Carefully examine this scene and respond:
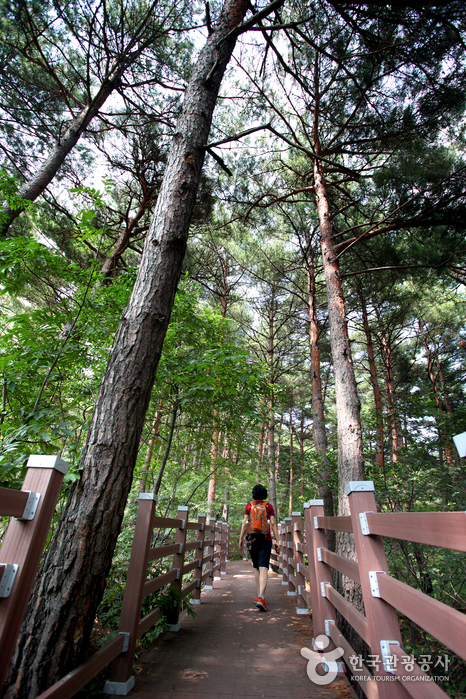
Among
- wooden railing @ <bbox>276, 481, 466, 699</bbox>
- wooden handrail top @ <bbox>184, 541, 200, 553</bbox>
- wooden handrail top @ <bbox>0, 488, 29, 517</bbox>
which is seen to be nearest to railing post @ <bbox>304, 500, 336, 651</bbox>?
wooden railing @ <bbox>276, 481, 466, 699</bbox>

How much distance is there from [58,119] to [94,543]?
25.4 feet

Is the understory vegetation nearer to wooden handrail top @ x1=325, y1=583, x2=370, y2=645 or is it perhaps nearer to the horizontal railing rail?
the horizontal railing rail

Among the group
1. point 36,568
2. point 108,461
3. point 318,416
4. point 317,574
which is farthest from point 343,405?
point 36,568

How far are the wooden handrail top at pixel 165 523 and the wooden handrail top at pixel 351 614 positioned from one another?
1.29m

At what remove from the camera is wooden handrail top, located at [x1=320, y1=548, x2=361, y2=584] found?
1.81 meters

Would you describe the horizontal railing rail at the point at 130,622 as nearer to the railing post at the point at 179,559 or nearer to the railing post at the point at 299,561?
the railing post at the point at 179,559

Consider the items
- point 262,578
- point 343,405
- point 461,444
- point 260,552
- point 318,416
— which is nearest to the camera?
point 461,444

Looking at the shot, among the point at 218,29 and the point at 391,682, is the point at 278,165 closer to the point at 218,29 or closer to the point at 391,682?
the point at 218,29

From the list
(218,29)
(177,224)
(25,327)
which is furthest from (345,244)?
(25,327)

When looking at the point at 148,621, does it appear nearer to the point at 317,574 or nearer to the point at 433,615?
the point at 317,574

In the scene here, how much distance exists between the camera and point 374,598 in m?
1.48

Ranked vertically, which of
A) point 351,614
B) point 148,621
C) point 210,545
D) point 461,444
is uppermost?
point 461,444

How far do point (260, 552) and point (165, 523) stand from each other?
190cm

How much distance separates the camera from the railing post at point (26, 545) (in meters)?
1.04
